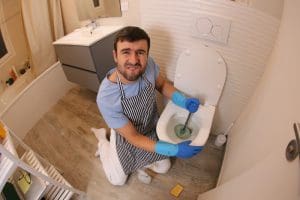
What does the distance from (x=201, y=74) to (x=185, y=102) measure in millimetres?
197

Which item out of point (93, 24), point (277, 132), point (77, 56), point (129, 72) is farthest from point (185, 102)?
point (93, 24)

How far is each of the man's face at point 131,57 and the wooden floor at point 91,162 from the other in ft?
2.76

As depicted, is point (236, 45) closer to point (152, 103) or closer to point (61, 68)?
point (152, 103)

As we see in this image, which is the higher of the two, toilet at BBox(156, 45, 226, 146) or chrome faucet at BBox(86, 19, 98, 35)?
chrome faucet at BBox(86, 19, 98, 35)

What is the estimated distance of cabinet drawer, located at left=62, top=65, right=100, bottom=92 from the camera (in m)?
1.90

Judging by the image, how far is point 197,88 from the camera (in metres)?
1.43

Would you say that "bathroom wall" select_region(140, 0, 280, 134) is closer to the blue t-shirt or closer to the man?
the man

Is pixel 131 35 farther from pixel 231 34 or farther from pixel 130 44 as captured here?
pixel 231 34

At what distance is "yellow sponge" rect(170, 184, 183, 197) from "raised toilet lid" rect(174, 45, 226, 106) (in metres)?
0.61

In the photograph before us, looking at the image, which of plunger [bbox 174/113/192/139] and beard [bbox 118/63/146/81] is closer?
beard [bbox 118/63/146/81]

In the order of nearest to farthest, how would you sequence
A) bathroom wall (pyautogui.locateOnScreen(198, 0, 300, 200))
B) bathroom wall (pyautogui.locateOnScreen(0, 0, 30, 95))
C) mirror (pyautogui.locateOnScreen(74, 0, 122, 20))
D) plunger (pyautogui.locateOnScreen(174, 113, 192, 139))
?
bathroom wall (pyautogui.locateOnScreen(198, 0, 300, 200)), plunger (pyautogui.locateOnScreen(174, 113, 192, 139)), bathroom wall (pyautogui.locateOnScreen(0, 0, 30, 95)), mirror (pyautogui.locateOnScreen(74, 0, 122, 20))

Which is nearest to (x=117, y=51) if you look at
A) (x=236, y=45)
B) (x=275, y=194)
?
(x=236, y=45)

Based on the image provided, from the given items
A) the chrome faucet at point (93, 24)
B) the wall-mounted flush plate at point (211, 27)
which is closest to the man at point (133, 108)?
the wall-mounted flush plate at point (211, 27)

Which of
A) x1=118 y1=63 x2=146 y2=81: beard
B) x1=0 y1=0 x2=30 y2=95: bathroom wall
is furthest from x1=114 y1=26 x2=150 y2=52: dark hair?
x1=0 y1=0 x2=30 y2=95: bathroom wall
